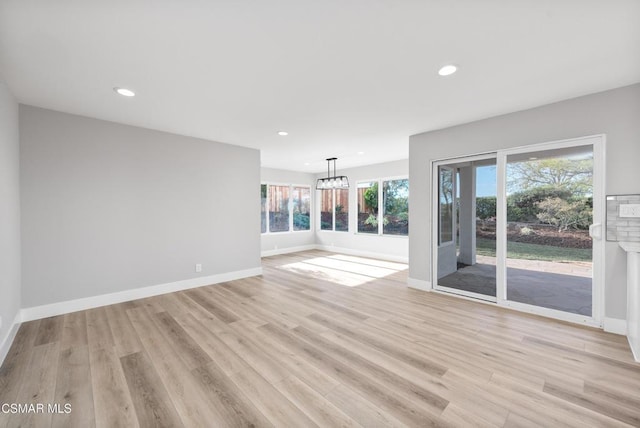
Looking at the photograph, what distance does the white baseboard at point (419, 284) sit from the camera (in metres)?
4.21

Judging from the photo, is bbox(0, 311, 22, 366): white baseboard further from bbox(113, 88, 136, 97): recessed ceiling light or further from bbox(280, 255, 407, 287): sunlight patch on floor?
bbox(280, 255, 407, 287): sunlight patch on floor

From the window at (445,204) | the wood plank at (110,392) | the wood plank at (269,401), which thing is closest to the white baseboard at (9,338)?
the wood plank at (110,392)

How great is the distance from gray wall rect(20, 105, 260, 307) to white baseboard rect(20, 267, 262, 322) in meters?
0.07

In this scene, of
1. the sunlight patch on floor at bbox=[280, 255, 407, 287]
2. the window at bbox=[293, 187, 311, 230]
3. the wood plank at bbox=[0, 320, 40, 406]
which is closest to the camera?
the wood plank at bbox=[0, 320, 40, 406]

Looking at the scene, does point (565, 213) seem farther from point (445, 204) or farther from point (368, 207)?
point (368, 207)

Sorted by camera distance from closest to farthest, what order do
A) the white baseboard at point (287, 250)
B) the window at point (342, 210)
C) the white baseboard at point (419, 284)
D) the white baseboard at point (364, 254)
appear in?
1. the white baseboard at point (419, 284)
2. the white baseboard at point (364, 254)
3. the white baseboard at point (287, 250)
4. the window at point (342, 210)

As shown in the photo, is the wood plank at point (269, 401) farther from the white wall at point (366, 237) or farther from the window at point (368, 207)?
the window at point (368, 207)

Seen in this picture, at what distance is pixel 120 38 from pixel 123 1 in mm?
438

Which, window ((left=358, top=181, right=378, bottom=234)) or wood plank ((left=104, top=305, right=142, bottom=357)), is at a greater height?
window ((left=358, top=181, right=378, bottom=234))

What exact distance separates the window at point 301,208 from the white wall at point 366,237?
1.91 feet

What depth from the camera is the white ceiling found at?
164cm

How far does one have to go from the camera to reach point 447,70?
2.33m

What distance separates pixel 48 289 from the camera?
3213mm

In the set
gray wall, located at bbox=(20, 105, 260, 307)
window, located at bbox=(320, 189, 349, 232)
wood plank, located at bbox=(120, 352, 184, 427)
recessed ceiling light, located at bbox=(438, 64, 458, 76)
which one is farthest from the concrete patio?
gray wall, located at bbox=(20, 105, 260, 307)
